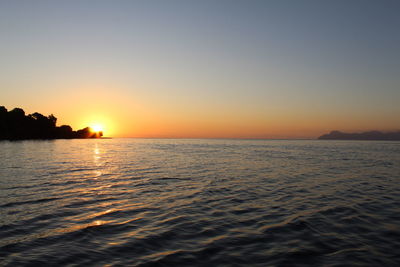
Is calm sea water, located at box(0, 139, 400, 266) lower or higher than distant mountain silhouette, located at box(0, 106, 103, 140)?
lower

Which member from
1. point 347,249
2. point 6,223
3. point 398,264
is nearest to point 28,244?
point 6,223

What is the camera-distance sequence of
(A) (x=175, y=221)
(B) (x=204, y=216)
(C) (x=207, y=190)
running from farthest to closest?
(C) (x=207, y=190)
(B) (x=204, y=216)
(A) (x=175, y=221)

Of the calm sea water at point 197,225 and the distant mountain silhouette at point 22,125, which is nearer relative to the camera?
the calm sea water at point 197,225

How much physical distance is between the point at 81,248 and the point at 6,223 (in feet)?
16.5

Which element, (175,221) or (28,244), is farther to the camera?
(175,221)

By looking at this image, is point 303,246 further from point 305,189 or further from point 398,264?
point 305,189

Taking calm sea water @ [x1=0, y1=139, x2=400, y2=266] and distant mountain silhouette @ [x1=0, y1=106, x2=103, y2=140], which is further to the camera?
distant mountain silhouette @ [x1=0, y1=106, x2=103, y2=140]

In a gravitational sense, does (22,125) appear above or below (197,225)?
above

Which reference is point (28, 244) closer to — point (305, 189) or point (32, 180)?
point (32, 180)

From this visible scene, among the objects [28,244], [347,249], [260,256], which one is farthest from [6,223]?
[347,249]

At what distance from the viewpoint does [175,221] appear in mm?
11500

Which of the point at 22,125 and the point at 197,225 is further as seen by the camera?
the point at 22,125

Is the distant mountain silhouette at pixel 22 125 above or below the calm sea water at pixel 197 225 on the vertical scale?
above

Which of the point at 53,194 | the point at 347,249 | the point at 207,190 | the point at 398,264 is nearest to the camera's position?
the point at 398,264
